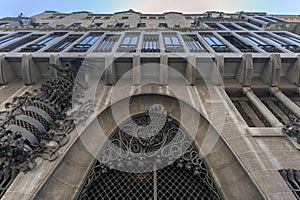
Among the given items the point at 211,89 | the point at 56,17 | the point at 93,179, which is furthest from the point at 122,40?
the point at 56,17

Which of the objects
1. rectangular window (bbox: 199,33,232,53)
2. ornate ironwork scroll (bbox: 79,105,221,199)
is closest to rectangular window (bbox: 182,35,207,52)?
rectangular window (bbox: 199,33,232,53)

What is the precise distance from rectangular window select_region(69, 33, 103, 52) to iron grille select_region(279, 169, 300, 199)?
10.6 m

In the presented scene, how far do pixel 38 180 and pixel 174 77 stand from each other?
7.16 metres

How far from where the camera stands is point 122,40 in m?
13.6

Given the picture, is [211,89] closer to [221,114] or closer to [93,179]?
[221,114]

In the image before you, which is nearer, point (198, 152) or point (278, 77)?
point (198, 152)

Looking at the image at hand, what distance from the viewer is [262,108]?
8.60 metres

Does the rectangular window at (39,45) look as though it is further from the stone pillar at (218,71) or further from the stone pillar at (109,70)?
the stone pillar at (218,71)

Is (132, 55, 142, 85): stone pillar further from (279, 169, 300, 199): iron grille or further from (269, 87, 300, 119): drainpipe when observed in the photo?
(279, 169, 300, 199): iron grille

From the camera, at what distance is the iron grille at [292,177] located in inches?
221

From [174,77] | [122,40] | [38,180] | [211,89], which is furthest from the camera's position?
[122,40]

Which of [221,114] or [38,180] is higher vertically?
[221,114]

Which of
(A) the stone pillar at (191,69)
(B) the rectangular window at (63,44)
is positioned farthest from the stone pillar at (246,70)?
(B) the rectangular window at (63,44)

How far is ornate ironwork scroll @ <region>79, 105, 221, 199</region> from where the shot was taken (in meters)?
6.56
